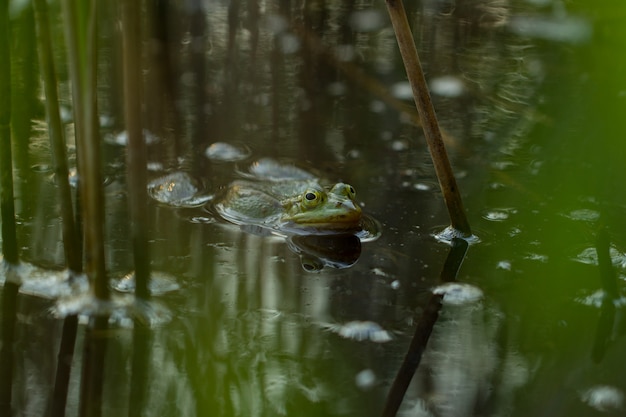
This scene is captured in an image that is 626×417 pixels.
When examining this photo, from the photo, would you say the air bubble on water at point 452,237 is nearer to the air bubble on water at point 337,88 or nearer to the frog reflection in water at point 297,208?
the frog reflection in water at point 297,208

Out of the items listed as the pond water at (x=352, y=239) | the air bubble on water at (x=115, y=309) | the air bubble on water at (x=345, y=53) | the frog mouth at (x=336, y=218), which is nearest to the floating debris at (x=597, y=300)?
the pond water at (x=352, y=239)

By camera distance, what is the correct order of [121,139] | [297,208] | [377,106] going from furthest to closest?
[377,106], [121,139], [297,208]

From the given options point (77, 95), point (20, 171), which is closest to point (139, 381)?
point (77, 95)

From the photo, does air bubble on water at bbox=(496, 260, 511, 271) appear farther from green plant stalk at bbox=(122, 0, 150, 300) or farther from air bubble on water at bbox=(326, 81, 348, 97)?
air bubble on water at bbox=(326, 81, 348, 97)

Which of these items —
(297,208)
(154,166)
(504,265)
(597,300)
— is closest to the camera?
(597,300)

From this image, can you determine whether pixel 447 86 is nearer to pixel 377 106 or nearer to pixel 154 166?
pixel 377 106

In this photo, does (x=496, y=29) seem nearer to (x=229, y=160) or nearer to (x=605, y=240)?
(x=229, y=160)

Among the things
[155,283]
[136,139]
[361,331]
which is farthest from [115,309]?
[361,331]

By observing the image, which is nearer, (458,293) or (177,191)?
(458,293)
